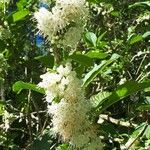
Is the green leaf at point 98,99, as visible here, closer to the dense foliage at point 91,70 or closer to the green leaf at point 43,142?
the dense foliage at point 91,70

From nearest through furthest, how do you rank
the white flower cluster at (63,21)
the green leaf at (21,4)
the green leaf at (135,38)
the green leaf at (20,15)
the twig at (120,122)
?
the white flower cluster at (63,21) < the green leaf at (135,38) < the green leaf at (20,15) < the green leaf at (21,4) < the twig at (120,122)

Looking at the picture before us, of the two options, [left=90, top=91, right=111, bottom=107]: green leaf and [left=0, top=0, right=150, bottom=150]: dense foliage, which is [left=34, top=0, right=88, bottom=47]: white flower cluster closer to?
[left=0, top=0, right=150, bottom=150]: dense foliage

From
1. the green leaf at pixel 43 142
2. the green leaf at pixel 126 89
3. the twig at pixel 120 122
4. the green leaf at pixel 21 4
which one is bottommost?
the twig at pixel 120 122

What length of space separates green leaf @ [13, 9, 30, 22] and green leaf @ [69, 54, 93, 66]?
3.34 feet

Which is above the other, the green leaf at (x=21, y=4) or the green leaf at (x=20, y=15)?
the green leaf at (x=21, y=4)

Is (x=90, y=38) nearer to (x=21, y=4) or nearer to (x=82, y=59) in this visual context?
(x=21, y=4)

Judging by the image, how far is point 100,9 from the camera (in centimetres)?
421

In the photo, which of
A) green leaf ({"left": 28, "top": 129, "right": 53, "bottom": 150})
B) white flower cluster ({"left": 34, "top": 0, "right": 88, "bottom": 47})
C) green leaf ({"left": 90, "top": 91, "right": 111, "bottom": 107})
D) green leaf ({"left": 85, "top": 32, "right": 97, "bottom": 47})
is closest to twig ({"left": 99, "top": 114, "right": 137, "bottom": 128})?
green leaf ({"left": 28, "top": 129, "right": 53, "bottom": 150})

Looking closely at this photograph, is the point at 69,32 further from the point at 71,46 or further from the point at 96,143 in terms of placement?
the point at 96,143

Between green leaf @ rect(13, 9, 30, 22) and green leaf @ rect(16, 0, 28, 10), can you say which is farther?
green leaf @ rect(16, 0, 28, 10)

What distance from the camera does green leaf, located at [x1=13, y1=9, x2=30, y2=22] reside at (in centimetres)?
316

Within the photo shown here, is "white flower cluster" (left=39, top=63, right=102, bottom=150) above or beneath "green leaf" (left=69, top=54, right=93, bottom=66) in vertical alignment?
beneath

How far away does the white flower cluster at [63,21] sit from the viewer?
220 centimetres

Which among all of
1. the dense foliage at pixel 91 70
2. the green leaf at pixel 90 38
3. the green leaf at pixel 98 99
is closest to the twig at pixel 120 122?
the dense foliage at pixel 91 70
